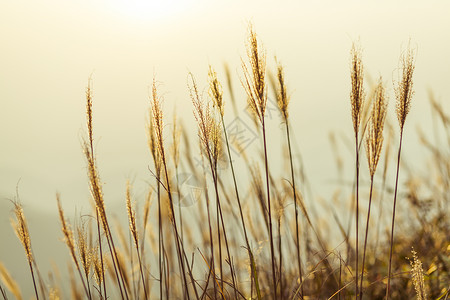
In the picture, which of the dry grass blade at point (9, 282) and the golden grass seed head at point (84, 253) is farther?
the dry grass blade at point (9, 282)

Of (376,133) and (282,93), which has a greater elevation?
(282,93)

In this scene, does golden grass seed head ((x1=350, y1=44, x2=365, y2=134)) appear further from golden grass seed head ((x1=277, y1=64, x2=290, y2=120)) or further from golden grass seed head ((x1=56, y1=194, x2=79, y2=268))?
golden grass seed head ((x1=56, y1=194, x2=79, y2=268))

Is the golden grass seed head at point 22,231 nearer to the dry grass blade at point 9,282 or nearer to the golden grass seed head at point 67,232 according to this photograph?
the golden grass seed head at point 67,232

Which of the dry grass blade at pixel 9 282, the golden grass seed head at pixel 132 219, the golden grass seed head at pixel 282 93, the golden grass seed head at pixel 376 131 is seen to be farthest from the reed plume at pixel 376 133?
the dry grass blade at pixel 9 282

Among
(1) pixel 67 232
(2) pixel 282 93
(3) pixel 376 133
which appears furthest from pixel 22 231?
(3) pixel 376 133

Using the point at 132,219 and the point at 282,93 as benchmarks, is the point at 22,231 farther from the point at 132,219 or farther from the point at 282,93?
the point at 282,93

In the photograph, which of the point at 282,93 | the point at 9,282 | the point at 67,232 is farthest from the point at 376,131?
the point at 9,282

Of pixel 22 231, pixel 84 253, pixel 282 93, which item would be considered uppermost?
pixel 282 93

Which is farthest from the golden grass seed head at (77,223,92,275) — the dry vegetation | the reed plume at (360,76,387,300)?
the reed plume at (360,76,387,300)

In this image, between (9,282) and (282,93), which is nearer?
(282,93)

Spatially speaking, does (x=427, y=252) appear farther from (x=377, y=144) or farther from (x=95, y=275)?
(x=95, y=275)

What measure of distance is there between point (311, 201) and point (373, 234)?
879 millimetres

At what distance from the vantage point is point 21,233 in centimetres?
124

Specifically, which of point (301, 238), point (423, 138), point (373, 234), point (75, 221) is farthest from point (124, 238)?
point (423, 138)
